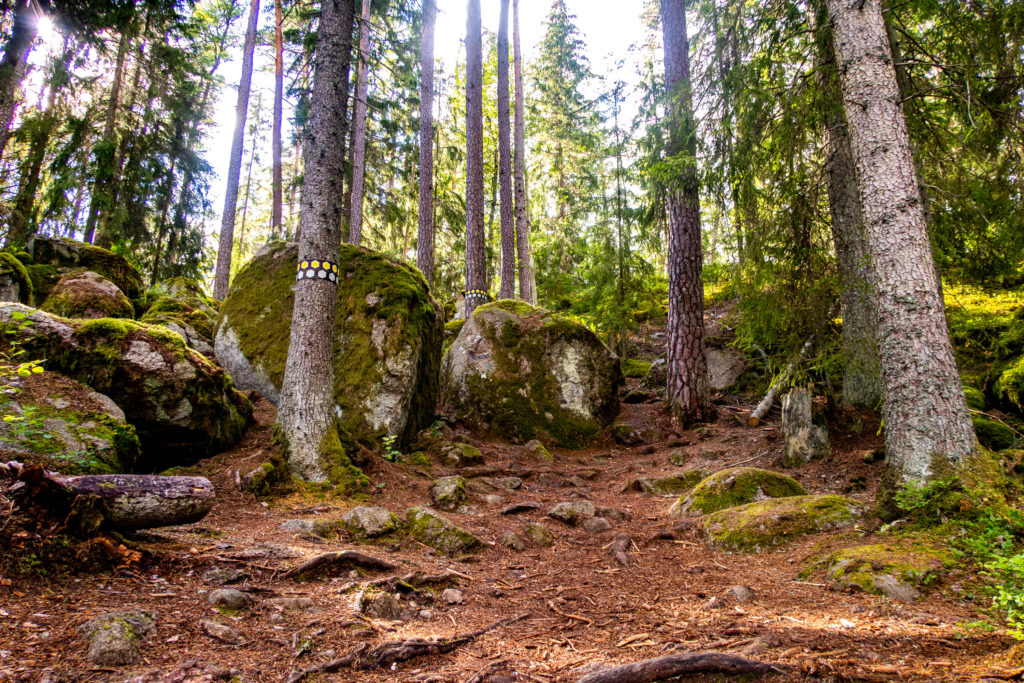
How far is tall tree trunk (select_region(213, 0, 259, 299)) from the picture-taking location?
648 inches

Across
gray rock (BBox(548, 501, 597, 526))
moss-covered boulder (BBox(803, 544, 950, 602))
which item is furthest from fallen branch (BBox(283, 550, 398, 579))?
moss-covered boulder (BBox(803, 544, 950, 602))

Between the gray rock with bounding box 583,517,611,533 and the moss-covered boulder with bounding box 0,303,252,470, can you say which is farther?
the gray rock with bounding box 583,517,611,533

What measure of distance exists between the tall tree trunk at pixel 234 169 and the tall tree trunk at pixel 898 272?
55.6 ft

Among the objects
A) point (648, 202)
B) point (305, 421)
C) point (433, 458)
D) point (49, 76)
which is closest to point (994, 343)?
point (648, 202)

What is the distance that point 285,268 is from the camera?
8633mm

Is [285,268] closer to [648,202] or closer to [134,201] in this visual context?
[648,202]

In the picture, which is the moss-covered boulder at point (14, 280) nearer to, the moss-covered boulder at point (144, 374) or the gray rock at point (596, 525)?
the moss-covered boulder at point (144, 374)

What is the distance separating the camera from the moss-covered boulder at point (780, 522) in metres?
4.58

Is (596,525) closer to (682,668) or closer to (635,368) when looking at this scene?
(682,668)

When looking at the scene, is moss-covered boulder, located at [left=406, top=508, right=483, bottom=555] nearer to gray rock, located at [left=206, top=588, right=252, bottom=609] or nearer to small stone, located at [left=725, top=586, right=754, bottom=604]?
gray rock, located at [left=206, top=588, right=252, bottom=609]

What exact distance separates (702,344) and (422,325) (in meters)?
5.61

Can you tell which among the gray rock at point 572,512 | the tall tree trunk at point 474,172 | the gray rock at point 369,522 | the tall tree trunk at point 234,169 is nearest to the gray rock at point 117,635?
the gray rock at point 369,522

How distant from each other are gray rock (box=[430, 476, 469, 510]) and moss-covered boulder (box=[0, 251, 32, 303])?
25.3 ft

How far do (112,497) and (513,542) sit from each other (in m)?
3.27
